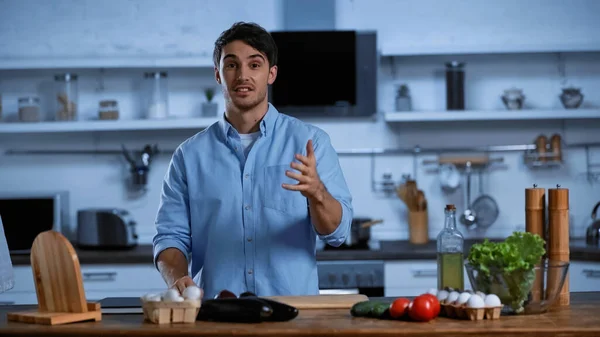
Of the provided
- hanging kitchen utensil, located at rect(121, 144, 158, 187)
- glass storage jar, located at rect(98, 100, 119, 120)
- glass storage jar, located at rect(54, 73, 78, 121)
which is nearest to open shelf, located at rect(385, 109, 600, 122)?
hanging kitchen utensil, located at rect(121, 144, 158, 187)

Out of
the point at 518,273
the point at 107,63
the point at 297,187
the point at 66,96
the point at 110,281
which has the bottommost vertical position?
the point at 110,281

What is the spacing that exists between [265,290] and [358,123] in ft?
7.84

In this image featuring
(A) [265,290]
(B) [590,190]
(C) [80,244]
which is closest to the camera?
(A) [265,290]

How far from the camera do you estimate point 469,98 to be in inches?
199

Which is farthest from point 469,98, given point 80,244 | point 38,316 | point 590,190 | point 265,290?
point 38,316

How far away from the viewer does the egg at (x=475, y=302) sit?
2.27 meters

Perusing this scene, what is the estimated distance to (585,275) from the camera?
436 cm

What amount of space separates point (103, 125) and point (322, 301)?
8.66 feet

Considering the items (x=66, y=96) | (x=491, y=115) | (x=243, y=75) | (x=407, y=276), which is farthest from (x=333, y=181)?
(x=66, y=96)

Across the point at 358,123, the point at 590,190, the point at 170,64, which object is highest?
the point at 170,64

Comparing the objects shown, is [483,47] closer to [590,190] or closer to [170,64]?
[590,190]

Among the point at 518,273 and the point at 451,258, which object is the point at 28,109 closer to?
the point at 451,258

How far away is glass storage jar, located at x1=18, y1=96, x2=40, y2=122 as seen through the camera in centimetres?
489

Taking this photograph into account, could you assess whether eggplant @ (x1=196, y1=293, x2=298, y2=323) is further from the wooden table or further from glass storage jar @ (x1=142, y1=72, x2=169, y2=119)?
glass storage jar @ (x1=142, y1=72, x2=169, y2=119)
